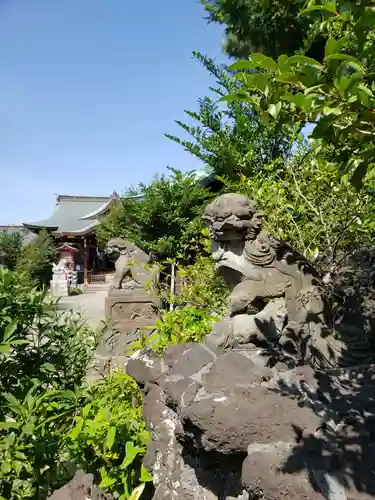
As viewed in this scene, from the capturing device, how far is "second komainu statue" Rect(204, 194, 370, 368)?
8.11ft

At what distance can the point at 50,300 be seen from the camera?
325cm

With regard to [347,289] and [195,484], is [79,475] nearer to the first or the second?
[195,484]

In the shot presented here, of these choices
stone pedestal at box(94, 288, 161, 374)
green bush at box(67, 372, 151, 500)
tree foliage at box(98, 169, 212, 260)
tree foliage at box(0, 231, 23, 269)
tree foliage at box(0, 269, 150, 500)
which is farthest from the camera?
tree foliage at box(0, 231, 23, 269)

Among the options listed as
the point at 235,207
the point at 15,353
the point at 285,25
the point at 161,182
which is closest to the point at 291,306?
the point at 235,207

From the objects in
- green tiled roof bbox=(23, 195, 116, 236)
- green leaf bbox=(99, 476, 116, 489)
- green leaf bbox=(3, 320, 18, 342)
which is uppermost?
green tiled roof bbox=(23, 195, 116, 236)

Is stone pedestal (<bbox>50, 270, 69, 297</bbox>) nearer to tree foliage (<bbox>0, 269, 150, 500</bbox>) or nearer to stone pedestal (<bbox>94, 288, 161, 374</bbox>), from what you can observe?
stone pedestal (<bbox>94, 288, 161, 374</bbox>)

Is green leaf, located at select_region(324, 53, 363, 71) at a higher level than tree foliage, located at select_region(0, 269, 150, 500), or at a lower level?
higher

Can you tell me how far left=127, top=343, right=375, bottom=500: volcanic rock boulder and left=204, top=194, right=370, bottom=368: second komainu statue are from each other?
0.25m

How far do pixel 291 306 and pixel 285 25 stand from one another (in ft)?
24.0

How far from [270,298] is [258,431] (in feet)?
4.26

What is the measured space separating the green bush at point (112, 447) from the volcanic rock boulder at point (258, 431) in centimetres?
19

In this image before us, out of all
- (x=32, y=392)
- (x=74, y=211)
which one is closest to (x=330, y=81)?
(x=32, y=392)

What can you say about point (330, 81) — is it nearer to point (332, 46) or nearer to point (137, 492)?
point (332, 46)

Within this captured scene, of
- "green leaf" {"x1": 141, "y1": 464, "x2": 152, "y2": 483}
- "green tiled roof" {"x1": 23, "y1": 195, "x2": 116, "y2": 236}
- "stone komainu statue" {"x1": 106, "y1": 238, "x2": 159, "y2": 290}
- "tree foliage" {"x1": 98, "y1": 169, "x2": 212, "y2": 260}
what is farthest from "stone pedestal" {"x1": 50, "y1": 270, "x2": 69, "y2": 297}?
"green leaf" {"x1": 141, "y1": 464, "x2": 152, "y2": 483}
